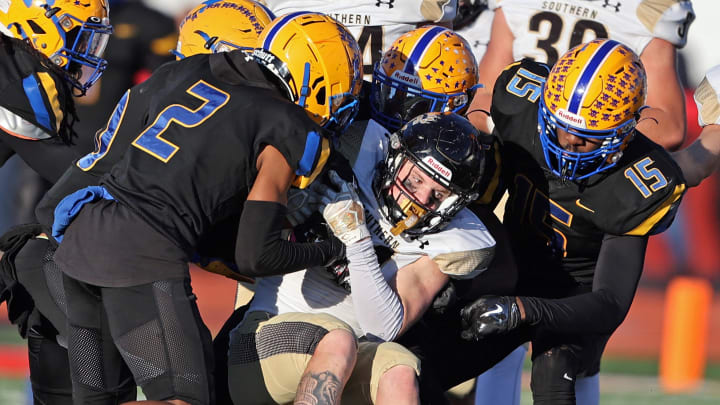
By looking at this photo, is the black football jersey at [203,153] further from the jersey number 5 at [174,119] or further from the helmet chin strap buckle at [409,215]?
the helmet chin strap buckle at [409,215]

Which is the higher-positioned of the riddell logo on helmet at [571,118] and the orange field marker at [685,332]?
the riddell logo on helmet at [571,118]

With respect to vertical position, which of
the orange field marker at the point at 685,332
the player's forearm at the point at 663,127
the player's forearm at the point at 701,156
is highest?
the player's forearm at the point at 701,156

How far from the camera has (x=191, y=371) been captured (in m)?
2.99

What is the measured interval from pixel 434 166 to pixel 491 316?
0.51 metres

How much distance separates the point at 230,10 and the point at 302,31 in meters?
0.79

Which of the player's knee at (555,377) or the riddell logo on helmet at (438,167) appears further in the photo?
the player's knee at (555,377)

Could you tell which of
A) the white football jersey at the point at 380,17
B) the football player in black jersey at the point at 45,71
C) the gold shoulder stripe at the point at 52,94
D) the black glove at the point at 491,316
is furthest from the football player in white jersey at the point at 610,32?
the gold shoulder stripe at the point at 52,94

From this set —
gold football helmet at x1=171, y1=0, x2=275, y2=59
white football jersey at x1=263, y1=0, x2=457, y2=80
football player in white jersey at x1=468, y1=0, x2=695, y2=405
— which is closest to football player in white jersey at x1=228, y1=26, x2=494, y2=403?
gold football helmet at x1=171, y1=0, x2=275, y2=59

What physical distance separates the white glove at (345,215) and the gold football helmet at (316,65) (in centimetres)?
24

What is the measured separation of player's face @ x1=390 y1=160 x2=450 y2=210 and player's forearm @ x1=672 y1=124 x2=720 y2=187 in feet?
4.44

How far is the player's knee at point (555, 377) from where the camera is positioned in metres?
3.74

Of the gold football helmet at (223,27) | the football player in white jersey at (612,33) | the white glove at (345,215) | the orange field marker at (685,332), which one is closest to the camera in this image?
the white glove at (345,215)

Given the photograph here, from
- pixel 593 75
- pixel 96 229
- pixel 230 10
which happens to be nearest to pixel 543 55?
pixel 593 75

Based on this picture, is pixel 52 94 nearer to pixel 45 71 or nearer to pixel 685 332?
pixel 45 71
